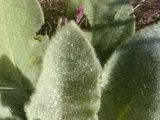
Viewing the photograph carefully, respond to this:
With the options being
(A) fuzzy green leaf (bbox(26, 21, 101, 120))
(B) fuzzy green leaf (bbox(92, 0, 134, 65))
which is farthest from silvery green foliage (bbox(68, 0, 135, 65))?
(A) fuzzy green leaf (bbox(26, 21, 101, 120))

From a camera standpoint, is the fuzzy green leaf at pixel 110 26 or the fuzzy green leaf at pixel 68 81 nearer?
the fuzzy green leaf at pixel 68 81

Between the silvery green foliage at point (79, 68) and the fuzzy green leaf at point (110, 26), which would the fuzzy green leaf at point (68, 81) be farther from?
the fuzzy green leaf at point (110, 26)

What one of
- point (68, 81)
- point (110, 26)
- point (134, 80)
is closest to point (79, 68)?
point (68, 81)

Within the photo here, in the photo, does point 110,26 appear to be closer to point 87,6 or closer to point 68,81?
point 87,6

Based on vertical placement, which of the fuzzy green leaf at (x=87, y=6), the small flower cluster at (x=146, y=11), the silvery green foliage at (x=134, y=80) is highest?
the fuzzy green leaf at (x=87, y=6)

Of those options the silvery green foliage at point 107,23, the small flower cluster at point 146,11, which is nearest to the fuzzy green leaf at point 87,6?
the silvery green foliage at point 107,23

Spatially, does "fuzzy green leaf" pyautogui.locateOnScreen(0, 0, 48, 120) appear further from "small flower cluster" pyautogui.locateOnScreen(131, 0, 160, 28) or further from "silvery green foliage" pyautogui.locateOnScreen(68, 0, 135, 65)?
"small flower cluster" pyautogui.locateOnScreen(131, 0, 160, 28)

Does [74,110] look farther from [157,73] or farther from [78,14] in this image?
[78,14]
